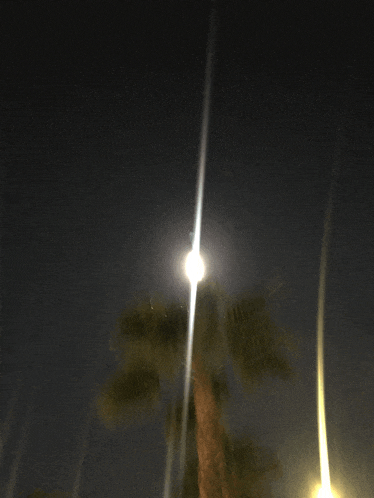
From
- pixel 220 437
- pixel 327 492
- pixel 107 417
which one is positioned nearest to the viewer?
pixel 327 492

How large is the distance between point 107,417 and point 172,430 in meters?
1.07

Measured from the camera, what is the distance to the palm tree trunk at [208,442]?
4.42 meters

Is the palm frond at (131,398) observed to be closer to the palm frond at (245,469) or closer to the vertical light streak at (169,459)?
the vertical light streak at (169,459)

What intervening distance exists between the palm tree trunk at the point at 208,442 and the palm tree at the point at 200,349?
35 millimetres

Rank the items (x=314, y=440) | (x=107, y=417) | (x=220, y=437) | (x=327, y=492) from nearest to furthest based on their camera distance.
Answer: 1. (x=327, y=492)
2. (x=220, y=437)
3. (x=314, y=440)
4. (x=107, y=417)

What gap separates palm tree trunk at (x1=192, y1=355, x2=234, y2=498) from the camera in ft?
14.5

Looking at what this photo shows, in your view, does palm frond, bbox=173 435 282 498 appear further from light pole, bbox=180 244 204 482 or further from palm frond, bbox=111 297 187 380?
palm frond, bbox=111 297 187 380

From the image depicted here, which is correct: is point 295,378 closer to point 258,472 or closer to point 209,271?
point 258,472

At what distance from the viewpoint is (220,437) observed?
188 inches

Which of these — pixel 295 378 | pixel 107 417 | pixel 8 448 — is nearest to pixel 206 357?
pixel 295 378

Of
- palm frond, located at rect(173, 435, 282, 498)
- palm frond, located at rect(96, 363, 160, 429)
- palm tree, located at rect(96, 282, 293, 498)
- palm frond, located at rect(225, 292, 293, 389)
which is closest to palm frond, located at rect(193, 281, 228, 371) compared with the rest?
palm tree, located at rect(96, 282, 293, 498)

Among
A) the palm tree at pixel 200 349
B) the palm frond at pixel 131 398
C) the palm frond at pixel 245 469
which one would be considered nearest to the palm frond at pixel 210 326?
the palm tree at pixel 200 349

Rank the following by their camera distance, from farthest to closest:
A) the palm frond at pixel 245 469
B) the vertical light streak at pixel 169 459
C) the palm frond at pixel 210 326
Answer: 1. the palm frond at pixel 210 326
2. the vertical light streak at pixel 169 459
3. the palm frond at pixel 245 469

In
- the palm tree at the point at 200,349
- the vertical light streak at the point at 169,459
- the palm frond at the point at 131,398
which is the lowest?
the vertical light streak at the point at 169,459
